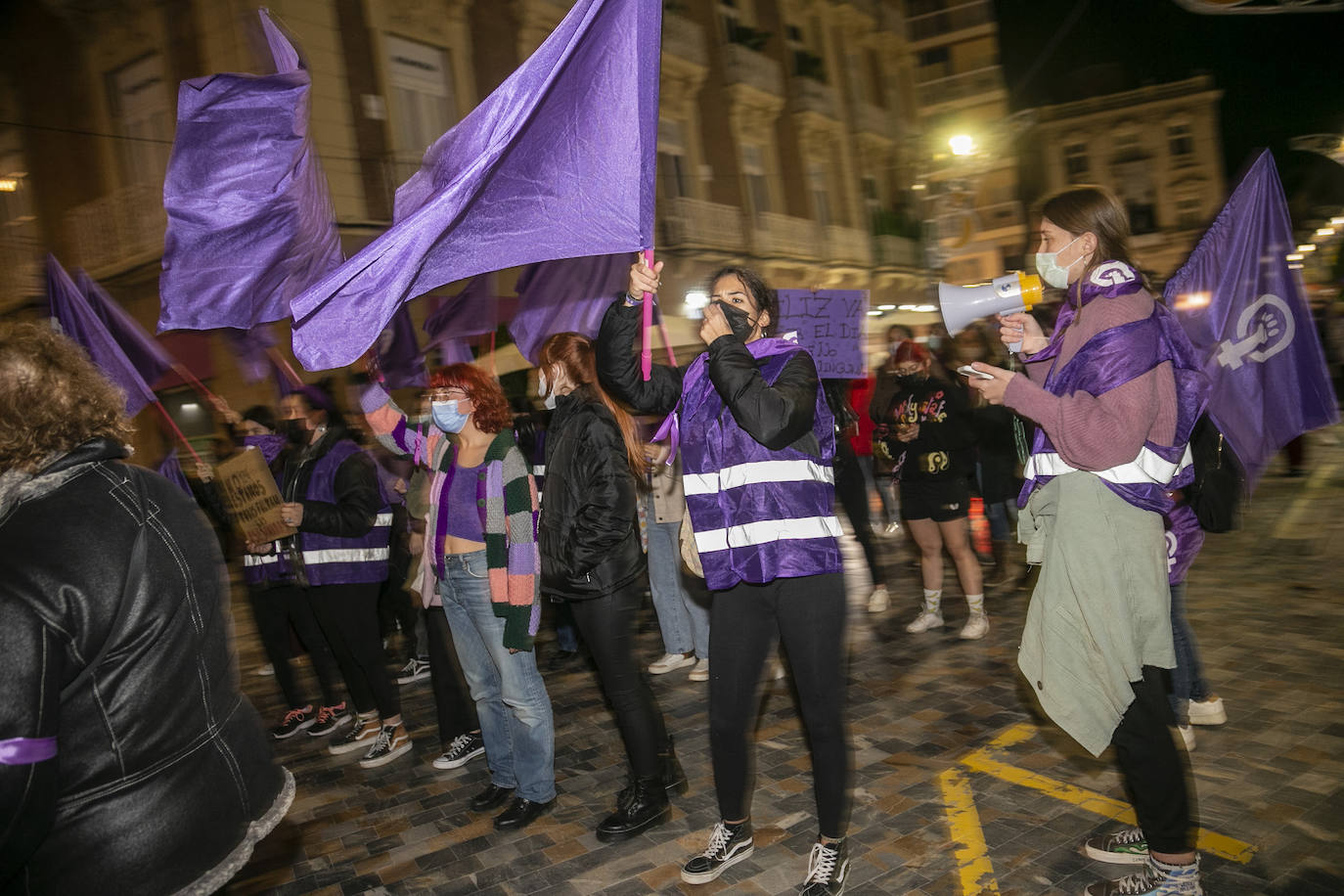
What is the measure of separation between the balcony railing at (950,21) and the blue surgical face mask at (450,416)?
38.2 meters

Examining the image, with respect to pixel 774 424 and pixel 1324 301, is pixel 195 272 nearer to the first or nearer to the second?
pixel 774 424

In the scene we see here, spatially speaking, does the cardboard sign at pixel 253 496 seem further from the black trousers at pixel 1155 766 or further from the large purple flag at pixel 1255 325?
the large purple flag at pixel 1255 325

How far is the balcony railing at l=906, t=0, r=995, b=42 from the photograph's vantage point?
37.4 m

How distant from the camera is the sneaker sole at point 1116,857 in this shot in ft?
10.9

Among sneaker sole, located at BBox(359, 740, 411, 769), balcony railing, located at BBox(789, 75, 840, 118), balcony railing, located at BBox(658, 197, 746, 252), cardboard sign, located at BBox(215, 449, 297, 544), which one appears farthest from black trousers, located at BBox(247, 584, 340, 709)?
balcony railing, located at BBox(789, 75, 840, 118)

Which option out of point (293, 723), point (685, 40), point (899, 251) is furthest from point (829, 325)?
point (899, 251)

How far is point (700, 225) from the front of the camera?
21.0 m

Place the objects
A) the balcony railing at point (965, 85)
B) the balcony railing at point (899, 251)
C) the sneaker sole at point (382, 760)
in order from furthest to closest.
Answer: the balcony railing at point (965, 85)
the balcony railing at point (899, 251)
the sneaker sole at point (382, 760)

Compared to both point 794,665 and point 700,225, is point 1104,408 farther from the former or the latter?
point 700,225

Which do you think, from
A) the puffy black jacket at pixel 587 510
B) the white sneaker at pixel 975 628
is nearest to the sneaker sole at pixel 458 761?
the puffy black jacket at pixel 587 510

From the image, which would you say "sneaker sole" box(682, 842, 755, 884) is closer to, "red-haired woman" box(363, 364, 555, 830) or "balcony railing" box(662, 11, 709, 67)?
"red-haired woman" box(363, 364, 555, 830)

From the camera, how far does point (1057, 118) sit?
52.1 m

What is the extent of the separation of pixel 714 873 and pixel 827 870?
0.47 m

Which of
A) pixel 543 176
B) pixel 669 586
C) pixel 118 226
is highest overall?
pixel 118 226
